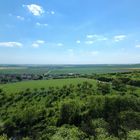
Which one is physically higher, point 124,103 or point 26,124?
point 124,103

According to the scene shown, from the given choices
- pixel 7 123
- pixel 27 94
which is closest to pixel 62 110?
pixel 7 123

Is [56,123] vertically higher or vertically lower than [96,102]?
lower

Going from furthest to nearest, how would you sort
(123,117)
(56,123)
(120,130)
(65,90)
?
(65,90) → (56,123) → (123,117) → (120,130)

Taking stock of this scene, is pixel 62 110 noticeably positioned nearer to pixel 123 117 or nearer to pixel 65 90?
pixel 123 117

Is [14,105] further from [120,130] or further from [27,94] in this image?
[120,130]

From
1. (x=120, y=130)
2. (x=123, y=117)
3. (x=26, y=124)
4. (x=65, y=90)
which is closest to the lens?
(x=120, y=130)

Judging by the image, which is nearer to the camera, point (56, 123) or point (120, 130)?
point (120, 130)

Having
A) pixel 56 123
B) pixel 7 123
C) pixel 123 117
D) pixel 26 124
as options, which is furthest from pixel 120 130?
pixel 7 123

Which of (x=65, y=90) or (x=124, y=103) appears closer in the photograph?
(x=124, y=103)

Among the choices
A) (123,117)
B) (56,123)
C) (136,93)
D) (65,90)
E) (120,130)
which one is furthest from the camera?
(65,90)
